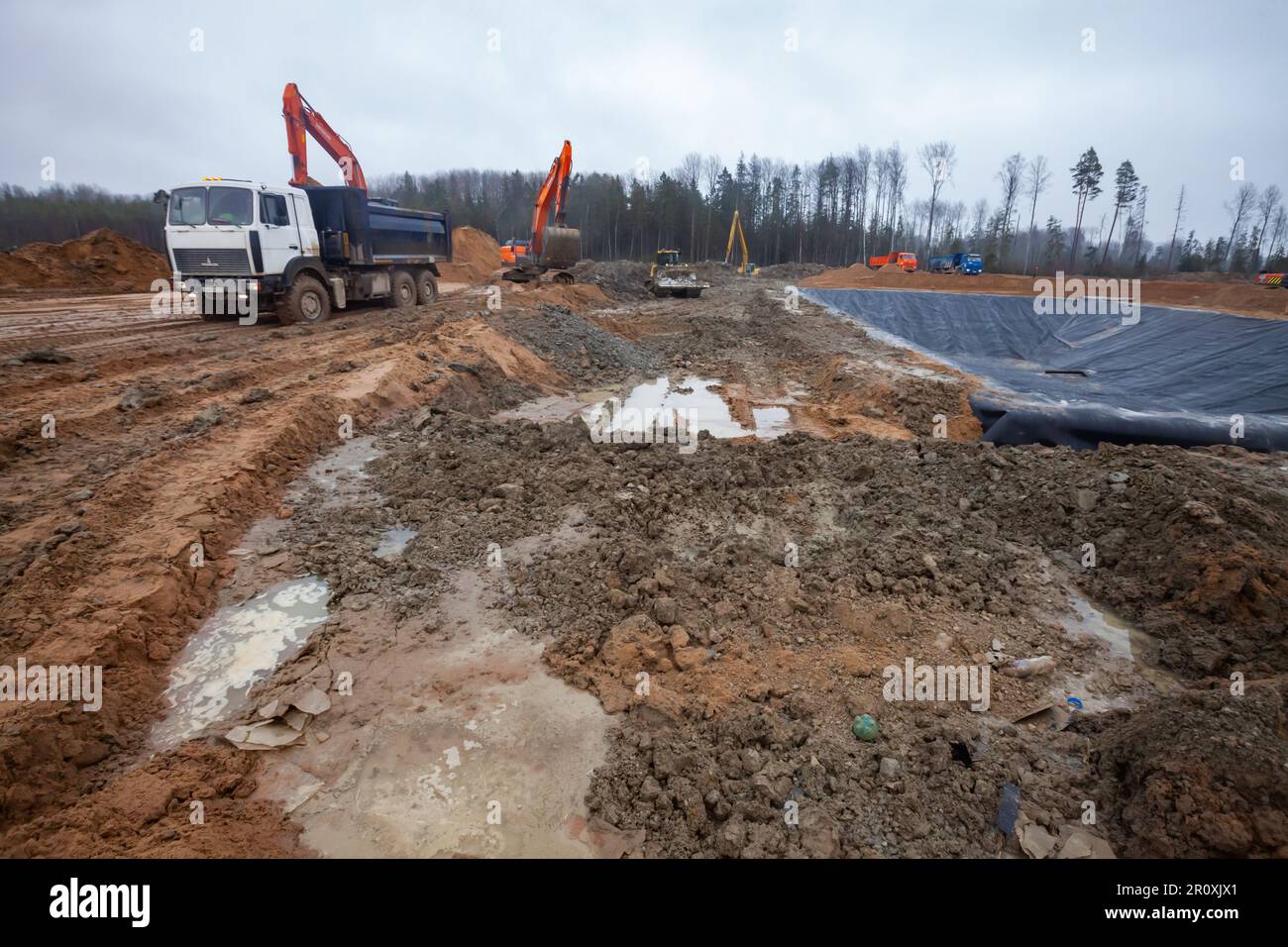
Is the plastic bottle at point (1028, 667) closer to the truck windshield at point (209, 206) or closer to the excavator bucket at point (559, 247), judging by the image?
the truck windshield at point (209, 206)

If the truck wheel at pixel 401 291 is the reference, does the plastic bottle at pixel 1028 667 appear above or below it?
below

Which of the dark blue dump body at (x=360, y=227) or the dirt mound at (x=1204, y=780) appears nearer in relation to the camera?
the dirt mound at (x=1204, y=780)

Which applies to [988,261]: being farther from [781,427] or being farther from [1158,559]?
Answer: [1158,559]

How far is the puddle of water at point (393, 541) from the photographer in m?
5.27

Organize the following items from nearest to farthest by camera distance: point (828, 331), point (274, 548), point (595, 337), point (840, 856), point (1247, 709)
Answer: point (840, 856), point (1247, 709), point (274, 548), point (595, 337), point (828, 331)

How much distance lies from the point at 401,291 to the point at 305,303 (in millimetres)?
3526

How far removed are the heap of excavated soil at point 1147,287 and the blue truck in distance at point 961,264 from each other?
4.38 meters

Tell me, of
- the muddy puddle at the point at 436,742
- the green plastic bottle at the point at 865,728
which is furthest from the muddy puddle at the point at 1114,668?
the muddy puddle at the point at 436,742

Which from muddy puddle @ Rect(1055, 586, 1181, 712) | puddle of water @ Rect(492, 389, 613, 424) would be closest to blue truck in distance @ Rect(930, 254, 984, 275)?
puddle of water @ Rect(492, 389, 613, 424)

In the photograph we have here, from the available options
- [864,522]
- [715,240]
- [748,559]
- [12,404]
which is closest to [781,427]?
[864,522]

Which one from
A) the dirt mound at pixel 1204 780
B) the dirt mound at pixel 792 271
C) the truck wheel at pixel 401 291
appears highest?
the dirt mound at pixel 792 271

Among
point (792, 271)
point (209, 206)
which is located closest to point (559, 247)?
point (209, 206)

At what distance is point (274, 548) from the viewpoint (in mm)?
5090

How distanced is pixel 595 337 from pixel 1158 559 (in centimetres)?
1207
